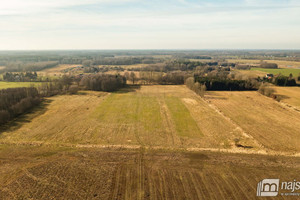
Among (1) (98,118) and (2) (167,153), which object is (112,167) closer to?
(2) (167,153)

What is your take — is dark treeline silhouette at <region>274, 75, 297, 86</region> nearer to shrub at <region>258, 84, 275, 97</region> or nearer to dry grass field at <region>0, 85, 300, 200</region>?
shrub at <region>258, 84, 275, 97</region>

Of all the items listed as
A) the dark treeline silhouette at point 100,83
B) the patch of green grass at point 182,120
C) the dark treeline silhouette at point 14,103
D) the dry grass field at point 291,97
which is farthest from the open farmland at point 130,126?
the dry grass field at point 291,97

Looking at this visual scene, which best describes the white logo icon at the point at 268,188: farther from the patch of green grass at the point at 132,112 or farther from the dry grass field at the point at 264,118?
the patch of green grass at the point at 132,112

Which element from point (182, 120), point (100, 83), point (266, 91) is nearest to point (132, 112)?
point (182, 120)

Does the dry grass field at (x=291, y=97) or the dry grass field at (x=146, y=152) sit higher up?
the dry grass field at (x=291, y=97)

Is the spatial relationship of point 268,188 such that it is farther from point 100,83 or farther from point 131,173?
point 100,83

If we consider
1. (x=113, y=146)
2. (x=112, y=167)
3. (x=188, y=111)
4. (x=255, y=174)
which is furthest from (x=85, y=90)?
(x=255, y=174)
